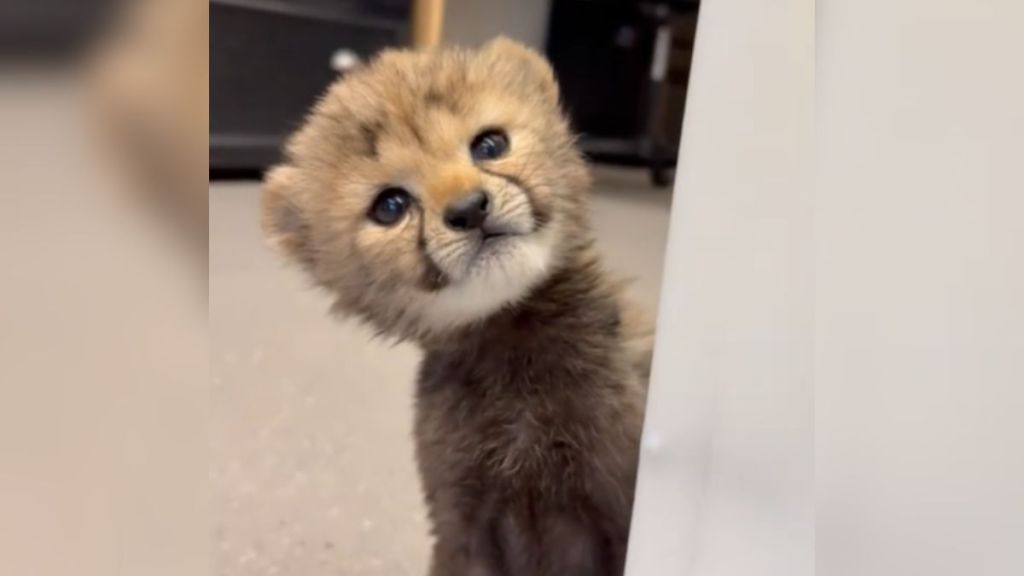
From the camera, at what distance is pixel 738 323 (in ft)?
1.38

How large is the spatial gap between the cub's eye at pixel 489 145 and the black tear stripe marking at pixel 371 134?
0.14ft

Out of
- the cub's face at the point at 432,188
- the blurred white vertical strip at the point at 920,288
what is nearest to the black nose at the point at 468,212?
the cub's face at the point at 432,188

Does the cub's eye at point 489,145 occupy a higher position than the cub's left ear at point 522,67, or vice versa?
the cub's left ear at point 522,67

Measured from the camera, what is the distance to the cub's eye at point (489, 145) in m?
0.46

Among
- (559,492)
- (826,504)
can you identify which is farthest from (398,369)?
(826,504)

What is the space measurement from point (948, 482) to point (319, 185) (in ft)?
0.97

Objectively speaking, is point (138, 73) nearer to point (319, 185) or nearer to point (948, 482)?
point (319, 185)

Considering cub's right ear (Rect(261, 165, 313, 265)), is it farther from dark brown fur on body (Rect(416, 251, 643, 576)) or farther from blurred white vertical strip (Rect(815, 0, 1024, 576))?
blurred white vertical strip (Rect(815, 0, 1024, 576))

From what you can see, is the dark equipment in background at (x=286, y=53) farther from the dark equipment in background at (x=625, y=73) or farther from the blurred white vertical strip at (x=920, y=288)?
the blurred white vertical strip at (x=920, y=288)

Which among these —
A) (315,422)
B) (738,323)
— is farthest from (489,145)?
(315,422)

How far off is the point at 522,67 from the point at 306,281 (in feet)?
0.50

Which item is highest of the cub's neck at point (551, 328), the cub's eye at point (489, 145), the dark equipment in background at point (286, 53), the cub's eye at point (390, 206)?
the dark equipment in background at point (286, 53)

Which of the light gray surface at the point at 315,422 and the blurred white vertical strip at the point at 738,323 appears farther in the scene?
the light gray surface at the point at 315,422

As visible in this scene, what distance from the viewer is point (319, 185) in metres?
0.47
